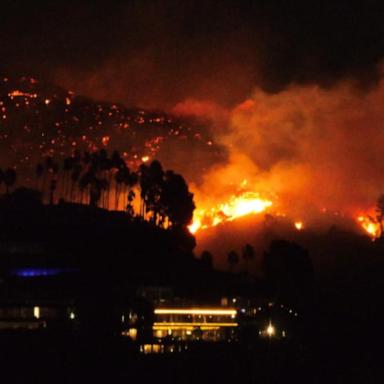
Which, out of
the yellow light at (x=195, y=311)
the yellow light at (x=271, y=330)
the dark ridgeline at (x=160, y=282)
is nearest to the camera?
the dark ridgeline at (x=160, y=282)

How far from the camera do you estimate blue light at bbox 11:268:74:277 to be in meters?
75.3

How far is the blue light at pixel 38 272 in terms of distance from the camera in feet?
247

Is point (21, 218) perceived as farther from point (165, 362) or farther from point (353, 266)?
point (353, 266)

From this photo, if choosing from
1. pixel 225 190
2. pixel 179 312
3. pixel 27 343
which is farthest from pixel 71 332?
pixel 225 190

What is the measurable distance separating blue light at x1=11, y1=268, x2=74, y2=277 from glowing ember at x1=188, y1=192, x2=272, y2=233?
280 ft

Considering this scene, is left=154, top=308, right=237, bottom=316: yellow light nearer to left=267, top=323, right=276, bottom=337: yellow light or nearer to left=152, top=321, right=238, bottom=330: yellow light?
left=152, top=321, right=238, bottom=330: yellow light

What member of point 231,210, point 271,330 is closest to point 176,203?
point 271,330

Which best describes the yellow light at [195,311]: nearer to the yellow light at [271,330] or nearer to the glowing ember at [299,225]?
A: the yellow light at [271,330]

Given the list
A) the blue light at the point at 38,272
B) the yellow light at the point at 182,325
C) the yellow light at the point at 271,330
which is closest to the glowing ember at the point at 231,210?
the yellow light at the point at 182,325

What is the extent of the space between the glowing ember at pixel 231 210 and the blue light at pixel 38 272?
280 feet

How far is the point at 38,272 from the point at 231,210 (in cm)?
9894

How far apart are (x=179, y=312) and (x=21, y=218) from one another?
3072 cm

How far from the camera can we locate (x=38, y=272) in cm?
7681

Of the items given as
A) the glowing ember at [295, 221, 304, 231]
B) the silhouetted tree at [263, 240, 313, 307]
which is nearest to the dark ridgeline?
the silhouetted tree at [263, 240, 313, 307]
